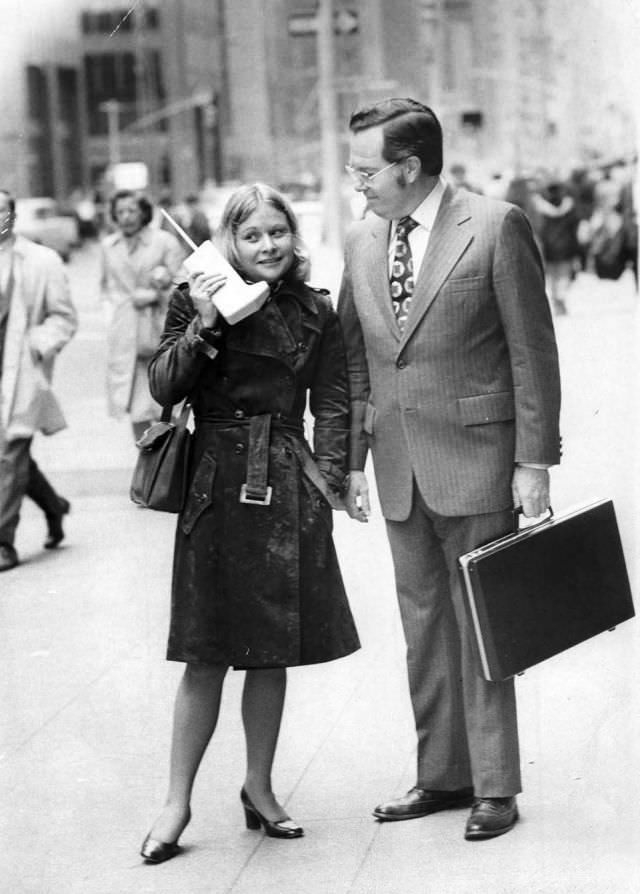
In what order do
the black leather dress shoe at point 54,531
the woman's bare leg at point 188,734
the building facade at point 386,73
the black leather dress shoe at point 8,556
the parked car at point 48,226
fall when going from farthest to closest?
the parked car at point 48,226
the building facade at point 386,73
the black leather dress shoe at point 54,531
the black leather dress shoe at point 8,556
the woman's bare leg at point 188,734

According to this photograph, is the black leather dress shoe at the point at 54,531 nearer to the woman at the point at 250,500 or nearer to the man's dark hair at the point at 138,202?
the man's dark hair at the point at 138,202

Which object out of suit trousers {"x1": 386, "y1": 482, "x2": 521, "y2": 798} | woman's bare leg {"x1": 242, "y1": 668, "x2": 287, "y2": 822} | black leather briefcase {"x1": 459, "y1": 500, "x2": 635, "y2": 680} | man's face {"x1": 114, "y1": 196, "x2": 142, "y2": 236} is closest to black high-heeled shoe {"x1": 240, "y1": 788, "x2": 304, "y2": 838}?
woman's bare leg {"x1": 242, "y1": 668, "x2": 287, "y2": 822}

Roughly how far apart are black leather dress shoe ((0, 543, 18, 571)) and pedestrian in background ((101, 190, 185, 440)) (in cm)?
154

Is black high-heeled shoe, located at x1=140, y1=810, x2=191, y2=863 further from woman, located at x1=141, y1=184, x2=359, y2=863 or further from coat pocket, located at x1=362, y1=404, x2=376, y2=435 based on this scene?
coat pocket, located at x1=362, y1=404, x2=376, y2=435

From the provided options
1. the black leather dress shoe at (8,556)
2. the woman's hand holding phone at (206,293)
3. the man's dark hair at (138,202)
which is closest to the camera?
the woman's hand holding phone at (206,293)

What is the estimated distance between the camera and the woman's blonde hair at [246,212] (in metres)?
3.86

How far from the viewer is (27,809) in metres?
4.36

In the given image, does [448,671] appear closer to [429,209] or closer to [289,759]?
[289,759]

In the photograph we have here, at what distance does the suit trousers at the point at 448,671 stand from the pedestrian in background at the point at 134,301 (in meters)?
4.82

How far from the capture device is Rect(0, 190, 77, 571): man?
757cm

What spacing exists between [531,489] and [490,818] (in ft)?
2.73

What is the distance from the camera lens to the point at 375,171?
3.91 m

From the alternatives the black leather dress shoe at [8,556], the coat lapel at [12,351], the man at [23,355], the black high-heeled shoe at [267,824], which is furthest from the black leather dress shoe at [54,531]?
the black high-heeled shoe at [267,824]

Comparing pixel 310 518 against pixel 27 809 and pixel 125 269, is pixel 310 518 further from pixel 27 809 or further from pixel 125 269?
pixel 125 269
